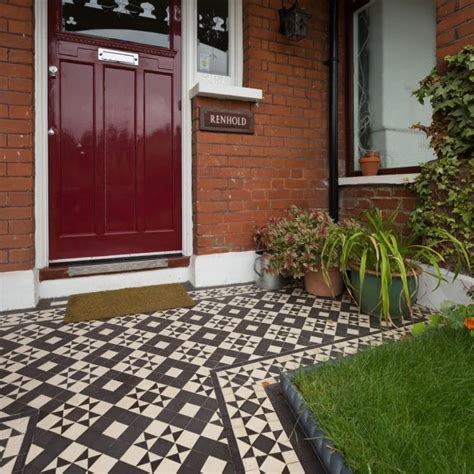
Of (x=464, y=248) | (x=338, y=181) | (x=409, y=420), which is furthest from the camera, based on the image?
(x=338, y=181)

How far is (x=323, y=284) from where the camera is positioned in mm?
2648

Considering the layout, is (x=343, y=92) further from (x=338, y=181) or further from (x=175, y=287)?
(x=175, y=287)

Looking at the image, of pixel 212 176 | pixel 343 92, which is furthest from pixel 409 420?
pixel 343 92

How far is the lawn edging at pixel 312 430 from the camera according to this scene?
1.02 meters

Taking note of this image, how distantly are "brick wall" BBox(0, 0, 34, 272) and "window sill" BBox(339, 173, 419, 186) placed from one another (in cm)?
263

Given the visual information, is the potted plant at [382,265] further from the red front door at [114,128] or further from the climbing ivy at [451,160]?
the red front door at [114,128]

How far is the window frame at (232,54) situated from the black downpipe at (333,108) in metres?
0.87

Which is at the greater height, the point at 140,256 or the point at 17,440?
the point at 140,256

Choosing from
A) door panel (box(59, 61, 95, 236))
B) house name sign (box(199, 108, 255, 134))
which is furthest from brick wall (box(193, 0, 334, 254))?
door panel (box(59, 61, 95, 236))

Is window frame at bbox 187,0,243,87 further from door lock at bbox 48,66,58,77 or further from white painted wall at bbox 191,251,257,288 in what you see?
white painted wall at bbox 191,251,257,288

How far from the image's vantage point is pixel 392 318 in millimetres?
2232

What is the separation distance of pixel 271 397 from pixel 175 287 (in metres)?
1.57

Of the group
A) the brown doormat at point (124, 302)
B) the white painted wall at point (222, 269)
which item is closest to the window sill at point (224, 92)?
the white painted wall at point (222, 269)

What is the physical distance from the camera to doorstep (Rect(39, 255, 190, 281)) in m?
2.61
